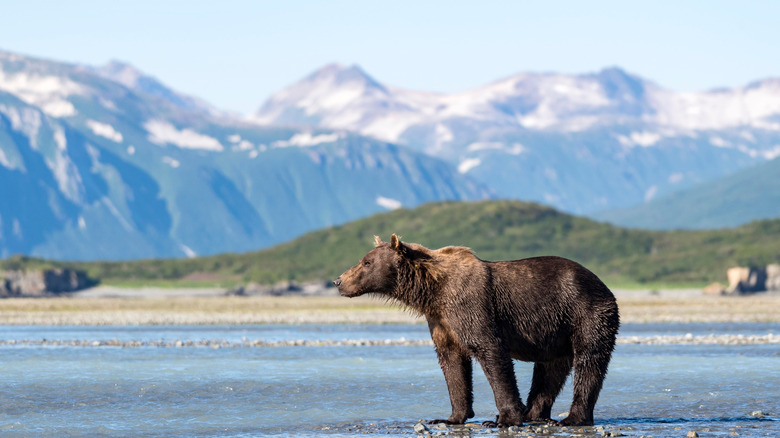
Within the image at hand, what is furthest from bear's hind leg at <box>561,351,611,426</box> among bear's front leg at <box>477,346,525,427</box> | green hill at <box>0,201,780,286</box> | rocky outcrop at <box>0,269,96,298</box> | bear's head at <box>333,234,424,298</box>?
green hill at <box>0,201,780,286</box>

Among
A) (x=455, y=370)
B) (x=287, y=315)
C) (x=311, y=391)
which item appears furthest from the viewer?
(x=287, y=315)

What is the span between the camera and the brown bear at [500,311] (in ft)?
68.4

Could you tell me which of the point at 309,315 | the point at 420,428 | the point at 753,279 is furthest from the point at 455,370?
the point at 753,279

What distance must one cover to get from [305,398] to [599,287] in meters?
8.02

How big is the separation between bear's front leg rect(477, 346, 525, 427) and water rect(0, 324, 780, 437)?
27.0 inches

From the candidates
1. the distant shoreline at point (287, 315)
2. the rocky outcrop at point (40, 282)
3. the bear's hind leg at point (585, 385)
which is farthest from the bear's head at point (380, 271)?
the rocky outcrop at point (40, 282)

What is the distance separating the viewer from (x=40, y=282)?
427 ft

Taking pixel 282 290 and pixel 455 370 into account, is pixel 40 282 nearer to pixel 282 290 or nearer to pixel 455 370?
pixel 282 290

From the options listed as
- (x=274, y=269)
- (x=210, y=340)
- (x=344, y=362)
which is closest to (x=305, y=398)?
(x=344, y=362)

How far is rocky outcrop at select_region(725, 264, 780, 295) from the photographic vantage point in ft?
394

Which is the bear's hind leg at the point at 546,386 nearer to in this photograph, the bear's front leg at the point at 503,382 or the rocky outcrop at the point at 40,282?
the bear's front leg at the point at 503,382

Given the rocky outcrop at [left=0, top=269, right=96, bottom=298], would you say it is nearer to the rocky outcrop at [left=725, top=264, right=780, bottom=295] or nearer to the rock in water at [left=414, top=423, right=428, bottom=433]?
the rocky outcrop at [left=725, top=264, right=780, bottom=295]

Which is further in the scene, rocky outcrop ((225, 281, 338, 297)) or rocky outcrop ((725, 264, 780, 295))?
rocky outcrop ((225, 281, 338, 297))

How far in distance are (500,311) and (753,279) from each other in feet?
353
